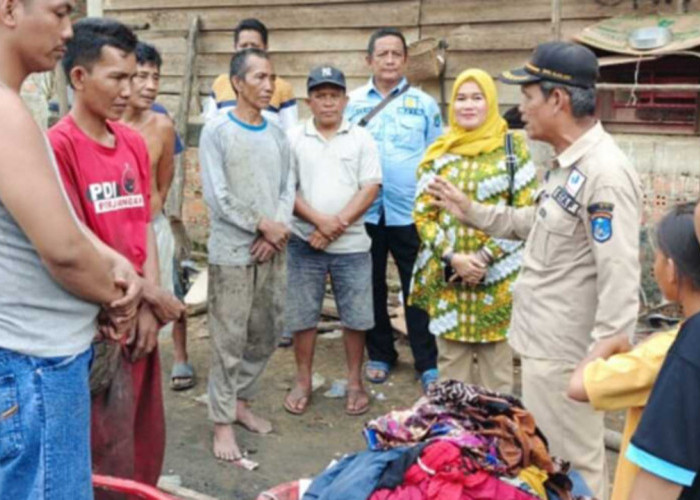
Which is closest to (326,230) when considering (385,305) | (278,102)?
(385,305)

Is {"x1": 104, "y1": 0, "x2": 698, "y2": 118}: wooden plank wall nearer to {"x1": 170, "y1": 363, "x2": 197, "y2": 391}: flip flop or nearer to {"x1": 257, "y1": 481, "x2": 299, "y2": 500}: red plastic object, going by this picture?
{"x1": 170, "y1": 363, "x2": 197, "y2": 391}: flip flop

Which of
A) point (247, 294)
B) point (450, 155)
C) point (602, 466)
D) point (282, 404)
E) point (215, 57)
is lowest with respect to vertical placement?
point (282, 404)

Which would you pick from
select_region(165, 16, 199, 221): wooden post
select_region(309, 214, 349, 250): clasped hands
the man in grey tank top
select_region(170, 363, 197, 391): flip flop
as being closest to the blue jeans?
the man in grey tank top

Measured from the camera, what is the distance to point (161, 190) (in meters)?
4.95

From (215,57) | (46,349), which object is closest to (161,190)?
(46,349)

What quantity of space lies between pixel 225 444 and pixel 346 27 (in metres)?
4.55

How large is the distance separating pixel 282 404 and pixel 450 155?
1990 mm

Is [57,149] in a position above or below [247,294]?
above

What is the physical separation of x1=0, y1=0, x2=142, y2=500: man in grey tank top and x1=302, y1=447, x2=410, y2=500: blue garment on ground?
0.70 meters

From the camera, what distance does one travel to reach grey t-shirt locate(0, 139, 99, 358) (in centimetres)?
215

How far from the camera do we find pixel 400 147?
565 centimetres

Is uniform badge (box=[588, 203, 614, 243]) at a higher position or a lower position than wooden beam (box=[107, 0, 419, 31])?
lower

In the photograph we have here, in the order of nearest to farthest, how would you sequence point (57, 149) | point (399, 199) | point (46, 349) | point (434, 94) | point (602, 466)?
point (46, 349), point (57, 149), point (602, 466), point (399, 199), point (434, 94)

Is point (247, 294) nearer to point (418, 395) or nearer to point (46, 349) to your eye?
point (418, 395)
